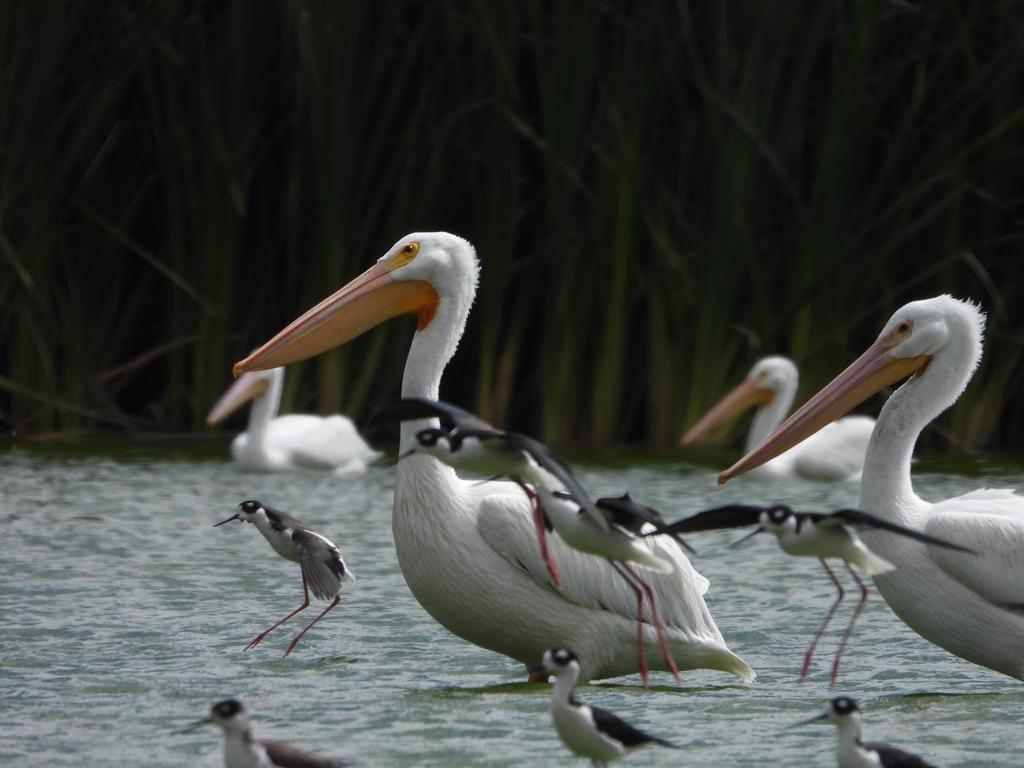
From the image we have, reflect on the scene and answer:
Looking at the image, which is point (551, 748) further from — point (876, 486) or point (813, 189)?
point (813, 189)

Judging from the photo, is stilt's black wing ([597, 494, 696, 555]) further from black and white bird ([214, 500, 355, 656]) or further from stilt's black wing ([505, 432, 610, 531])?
black and white bird ([214, 500, 355, 656])

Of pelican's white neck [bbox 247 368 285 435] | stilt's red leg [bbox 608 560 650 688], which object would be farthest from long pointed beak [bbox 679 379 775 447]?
stilt's red leg [bbox 608 560 650 688]

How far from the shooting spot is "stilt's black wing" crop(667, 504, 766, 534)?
4023 mm

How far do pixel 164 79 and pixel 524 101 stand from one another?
1.79 m

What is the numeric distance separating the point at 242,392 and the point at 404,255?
18.6ft

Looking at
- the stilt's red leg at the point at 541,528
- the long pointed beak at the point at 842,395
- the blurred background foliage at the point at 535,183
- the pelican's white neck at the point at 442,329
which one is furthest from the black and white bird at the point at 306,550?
the blurred background foliage at the point at 535,183

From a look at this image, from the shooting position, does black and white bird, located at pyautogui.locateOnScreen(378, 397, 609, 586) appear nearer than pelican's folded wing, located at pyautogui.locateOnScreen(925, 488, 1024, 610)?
Yes

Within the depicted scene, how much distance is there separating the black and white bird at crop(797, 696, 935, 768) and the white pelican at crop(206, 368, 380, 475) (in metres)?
6.88

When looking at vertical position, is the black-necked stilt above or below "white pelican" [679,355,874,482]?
above

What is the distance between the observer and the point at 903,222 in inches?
379

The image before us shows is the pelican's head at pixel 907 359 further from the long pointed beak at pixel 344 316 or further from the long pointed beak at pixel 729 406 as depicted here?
the long pointed beak at pixel 729 406

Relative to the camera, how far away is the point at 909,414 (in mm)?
5082

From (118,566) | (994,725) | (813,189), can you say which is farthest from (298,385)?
(994,725)

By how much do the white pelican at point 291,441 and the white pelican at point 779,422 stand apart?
1740 millimetres
